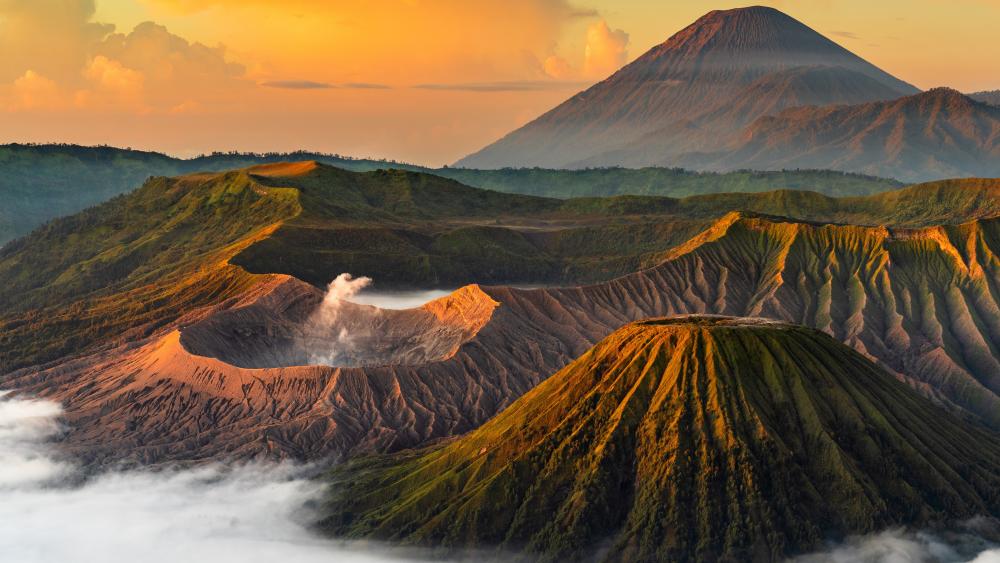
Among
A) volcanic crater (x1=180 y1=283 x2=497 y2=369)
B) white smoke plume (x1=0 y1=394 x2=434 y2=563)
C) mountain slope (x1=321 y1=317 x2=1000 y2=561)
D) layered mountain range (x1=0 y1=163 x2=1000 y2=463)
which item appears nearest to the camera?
mountain slope (x1=321 y1=317 x2=1000 y2=561)

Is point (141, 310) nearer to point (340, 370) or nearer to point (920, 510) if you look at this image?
point (340, 370)

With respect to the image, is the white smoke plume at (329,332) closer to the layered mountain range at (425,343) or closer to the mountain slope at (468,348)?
the layered mountain range at (425,343)

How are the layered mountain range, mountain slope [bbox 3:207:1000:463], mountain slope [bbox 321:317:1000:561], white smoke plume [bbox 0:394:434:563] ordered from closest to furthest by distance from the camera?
mountain slope [bbox 321:317:1000:561], white smoke plume [bbox 0:394:434:563], mountain slope [bbox 3:207:1000:463], the layered mountain range

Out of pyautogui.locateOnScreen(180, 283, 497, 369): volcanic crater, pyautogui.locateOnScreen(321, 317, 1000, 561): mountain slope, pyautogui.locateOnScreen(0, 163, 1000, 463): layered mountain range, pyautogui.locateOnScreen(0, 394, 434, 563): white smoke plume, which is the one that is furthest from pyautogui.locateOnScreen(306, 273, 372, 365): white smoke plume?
pyautogui.locateOnScreen(321, 317, 1000, 561): mountain slope

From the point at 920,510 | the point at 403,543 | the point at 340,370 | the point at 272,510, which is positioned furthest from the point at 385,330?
the point at 920,510

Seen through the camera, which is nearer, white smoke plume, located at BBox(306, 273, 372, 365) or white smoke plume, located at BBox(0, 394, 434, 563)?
white smoke plume, located at BBox(0, 394, 434, 563)

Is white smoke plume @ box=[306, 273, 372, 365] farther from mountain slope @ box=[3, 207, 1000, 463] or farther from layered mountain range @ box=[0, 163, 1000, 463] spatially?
mountain slope @ box=[3, 207, 1000, 463]
